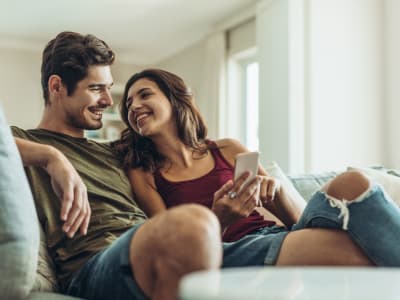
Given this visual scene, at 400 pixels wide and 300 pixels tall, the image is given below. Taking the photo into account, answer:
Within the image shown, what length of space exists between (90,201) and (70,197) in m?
0.28

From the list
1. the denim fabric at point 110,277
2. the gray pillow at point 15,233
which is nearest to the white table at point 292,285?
the denim fabric at point 110,277

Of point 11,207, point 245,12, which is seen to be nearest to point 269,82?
point 245,12

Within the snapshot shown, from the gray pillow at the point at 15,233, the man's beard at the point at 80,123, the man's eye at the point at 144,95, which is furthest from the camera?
the man's eye at the point at 144,95

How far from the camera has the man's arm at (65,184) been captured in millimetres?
1233

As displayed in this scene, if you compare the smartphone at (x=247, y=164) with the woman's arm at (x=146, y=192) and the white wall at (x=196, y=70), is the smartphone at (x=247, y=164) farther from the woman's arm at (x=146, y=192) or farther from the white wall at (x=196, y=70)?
the white wall at (x=196, y=70)

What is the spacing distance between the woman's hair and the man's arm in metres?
0.41

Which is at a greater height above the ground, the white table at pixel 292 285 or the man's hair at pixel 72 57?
the man's hair at pixel 72 57

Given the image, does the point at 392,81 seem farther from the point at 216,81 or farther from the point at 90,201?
the point at 90,201

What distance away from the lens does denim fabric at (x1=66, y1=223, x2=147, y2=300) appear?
3.44 ft

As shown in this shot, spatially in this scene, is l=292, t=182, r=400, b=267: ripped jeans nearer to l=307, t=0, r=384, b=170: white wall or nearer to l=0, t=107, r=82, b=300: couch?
l=0, t=107, r=82, b=300: couch

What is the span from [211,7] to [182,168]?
3.40m

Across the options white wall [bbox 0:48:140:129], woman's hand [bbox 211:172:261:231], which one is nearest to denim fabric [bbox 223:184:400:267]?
woman's hand [bbox 211:172:261:231]

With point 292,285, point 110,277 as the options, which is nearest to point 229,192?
point 110,277

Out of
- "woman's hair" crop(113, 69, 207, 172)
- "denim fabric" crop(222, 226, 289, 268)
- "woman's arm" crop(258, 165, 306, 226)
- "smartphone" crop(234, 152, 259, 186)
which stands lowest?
"denim fabric" crop(222, 226, 289, 268)
